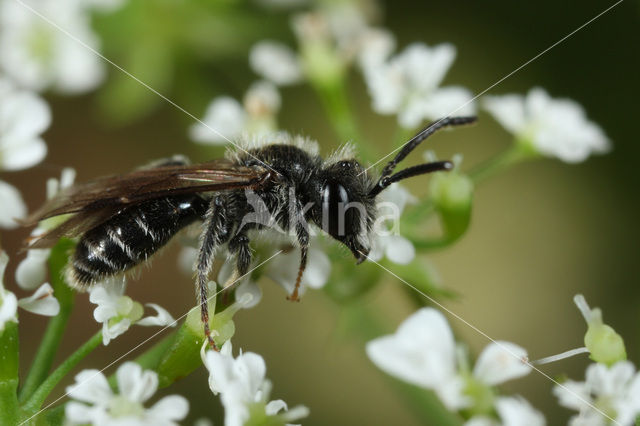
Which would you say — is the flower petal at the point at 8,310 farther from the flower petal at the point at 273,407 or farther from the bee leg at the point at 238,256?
the flower petal at the point at 273,407

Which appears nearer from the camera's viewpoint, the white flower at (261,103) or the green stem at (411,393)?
the green stem at (411,393)

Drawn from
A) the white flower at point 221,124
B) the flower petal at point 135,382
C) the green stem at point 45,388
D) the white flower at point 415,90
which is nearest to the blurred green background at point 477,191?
the white flower at point 221,124

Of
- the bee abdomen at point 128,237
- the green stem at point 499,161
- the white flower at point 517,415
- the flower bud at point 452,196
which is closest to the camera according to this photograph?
the white flower at point 517,415

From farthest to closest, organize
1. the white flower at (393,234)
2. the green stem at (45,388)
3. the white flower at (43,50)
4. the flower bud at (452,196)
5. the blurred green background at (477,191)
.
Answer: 1. the blurred green background at (477,191)
2. the white flower at (43,50)
3. the flower bud at (452,196)
4. the white flower at (393,234)
5. the green stem at (45,388)

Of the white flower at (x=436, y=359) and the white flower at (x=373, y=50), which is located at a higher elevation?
the white flower at (x=373, y=50)

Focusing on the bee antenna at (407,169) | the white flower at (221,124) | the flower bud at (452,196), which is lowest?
the bee antenna at (407,169)

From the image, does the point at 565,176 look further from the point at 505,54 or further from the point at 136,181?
the point at 136,181
